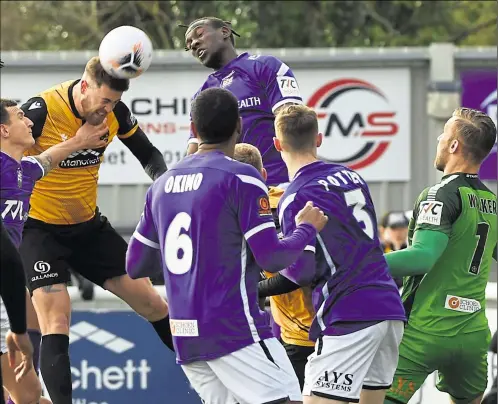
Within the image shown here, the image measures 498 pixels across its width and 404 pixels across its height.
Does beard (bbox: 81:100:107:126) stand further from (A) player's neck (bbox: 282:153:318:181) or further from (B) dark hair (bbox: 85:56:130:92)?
(A) player's neck (bbox: 282:153:318:181)

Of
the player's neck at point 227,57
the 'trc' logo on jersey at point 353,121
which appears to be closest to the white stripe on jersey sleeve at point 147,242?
the player's neck at point 227,57

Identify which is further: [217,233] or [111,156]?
[111,156]

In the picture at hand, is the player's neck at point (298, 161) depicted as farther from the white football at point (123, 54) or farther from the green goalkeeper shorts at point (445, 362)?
the white football at point (123, 54)

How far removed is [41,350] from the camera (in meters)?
7.52

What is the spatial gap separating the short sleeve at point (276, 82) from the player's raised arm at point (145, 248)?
187cm

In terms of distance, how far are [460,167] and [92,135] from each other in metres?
2.10

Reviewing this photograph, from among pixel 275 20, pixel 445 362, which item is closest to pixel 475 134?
pixel 445 362

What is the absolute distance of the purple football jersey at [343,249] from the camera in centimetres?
617

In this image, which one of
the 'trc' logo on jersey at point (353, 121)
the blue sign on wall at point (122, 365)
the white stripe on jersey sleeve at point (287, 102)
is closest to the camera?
the white stripe on jersey sleeve at point (287, 102)

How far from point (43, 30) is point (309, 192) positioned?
2021 centimetres

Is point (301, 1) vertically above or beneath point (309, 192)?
above

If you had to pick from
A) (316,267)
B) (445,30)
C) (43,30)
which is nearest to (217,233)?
(316,267)

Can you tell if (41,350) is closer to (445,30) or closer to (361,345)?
(361,345)

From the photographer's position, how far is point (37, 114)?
7.42 meters
